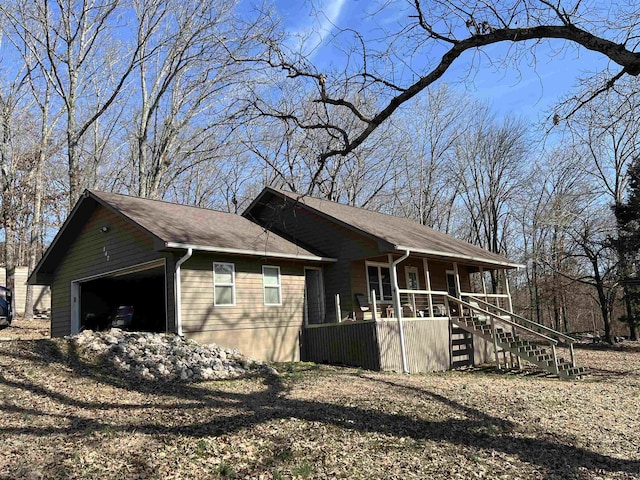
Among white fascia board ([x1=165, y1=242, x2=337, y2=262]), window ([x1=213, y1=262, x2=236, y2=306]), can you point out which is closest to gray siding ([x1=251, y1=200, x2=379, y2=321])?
white fascia board ([x1=165, y1=242, x2=337, y2=262])

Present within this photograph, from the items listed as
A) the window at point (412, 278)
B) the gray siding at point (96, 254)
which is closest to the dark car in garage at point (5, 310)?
the gray siding at point (96, 254)

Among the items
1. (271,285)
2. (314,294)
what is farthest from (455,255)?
(271,285)

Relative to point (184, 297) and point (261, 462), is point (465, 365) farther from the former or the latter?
point (261, 462)

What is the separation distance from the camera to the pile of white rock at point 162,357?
9.60 meters

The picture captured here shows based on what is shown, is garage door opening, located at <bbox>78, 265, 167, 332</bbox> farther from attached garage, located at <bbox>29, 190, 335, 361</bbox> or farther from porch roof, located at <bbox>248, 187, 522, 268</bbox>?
porch roof, located at <bbox>248, 187, 522, 268</bbox>

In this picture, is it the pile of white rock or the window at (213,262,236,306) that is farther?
the window at (213,262,236,306)

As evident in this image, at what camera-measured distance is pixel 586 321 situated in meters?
46.1

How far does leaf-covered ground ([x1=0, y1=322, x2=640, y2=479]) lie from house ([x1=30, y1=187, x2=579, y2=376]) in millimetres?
3210

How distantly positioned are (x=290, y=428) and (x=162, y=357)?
14.8 feet

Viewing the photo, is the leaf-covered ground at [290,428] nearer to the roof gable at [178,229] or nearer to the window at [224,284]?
the window at [224,284]

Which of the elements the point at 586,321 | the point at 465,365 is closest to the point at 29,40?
the point at 465,365

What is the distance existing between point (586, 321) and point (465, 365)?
35.6 meters

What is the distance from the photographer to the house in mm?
12930

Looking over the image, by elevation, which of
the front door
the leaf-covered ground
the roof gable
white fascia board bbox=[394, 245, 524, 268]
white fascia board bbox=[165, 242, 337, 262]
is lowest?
the leaf-covered ground
